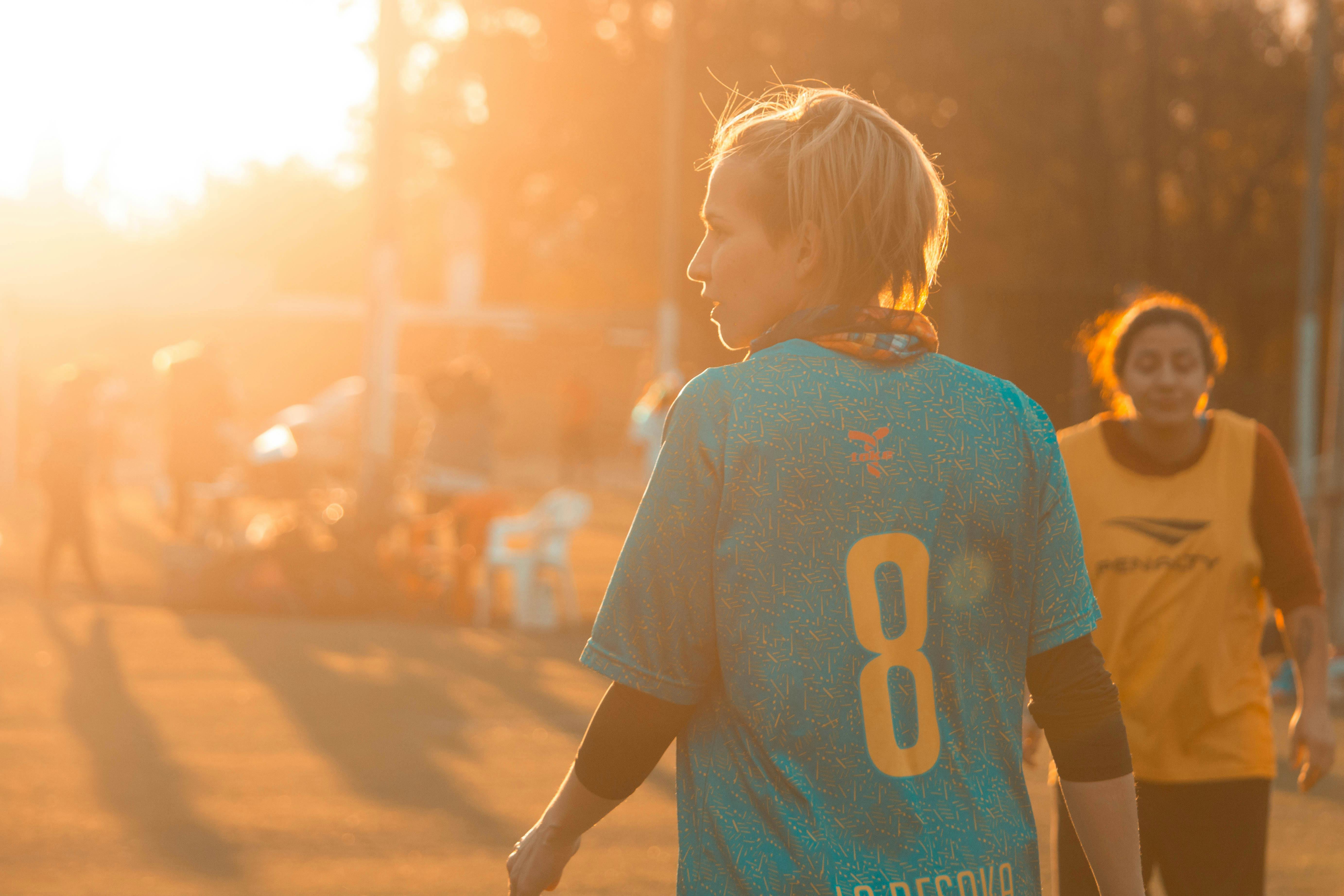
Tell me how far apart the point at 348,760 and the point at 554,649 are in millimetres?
3399

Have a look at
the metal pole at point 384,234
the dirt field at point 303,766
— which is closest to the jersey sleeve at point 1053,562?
the dirt field at point 303,766

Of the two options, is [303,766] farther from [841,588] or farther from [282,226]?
[282,226]

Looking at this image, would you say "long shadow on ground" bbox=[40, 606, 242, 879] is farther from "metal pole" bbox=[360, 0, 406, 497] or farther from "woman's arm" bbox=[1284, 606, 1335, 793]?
"metal pole" bbox=[360, 0, 406, 497]

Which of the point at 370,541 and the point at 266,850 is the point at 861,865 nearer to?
the point at 266,850

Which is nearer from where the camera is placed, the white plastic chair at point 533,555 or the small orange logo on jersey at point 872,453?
the small orange logo on jersey at point 872,453

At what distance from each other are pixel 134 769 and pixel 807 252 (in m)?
5.55

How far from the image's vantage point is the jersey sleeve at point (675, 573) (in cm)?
184

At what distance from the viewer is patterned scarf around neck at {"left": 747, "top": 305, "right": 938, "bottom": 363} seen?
6.17 feet

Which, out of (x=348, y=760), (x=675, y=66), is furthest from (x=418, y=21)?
(x=348, y=760)

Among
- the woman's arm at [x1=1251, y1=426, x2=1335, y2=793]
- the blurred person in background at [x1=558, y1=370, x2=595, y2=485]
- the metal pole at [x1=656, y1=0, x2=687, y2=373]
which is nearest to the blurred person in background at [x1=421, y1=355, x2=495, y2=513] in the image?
the woman's arm at [x1=1251, y1=426, x2=1335, y2=793]

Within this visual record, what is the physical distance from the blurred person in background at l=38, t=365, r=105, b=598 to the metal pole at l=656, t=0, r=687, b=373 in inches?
446

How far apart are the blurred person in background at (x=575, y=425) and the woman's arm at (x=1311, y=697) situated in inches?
816

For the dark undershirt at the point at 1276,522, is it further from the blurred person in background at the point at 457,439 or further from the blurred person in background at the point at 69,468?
the blurred person in background at the point at 69,468

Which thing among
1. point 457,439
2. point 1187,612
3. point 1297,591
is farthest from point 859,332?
point 457,439
